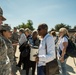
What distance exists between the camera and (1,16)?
282cm

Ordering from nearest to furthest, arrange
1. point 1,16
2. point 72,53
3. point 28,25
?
1. point 1,16
2. point 72,53
3. point 28,25

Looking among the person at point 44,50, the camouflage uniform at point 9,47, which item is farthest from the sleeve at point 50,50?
the camouflage uniform at point 9,47

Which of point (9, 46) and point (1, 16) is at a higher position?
point (1, 16)

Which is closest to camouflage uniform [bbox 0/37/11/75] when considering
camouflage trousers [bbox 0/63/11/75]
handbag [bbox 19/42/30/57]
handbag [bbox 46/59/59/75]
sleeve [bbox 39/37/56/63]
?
camouflage trousers [bbox 0/63/11/75]

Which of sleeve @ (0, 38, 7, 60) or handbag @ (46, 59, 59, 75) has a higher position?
sleeve @ (0, 38, 7, 60)

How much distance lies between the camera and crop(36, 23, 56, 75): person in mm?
3760

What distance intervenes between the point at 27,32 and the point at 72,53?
316 cm

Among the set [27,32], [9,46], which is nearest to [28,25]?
[27,32]

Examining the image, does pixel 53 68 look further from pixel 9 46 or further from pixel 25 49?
pixel 25 49

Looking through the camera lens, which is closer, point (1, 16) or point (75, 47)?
Result: point (1, 16)

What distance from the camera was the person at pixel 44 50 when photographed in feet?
12.3

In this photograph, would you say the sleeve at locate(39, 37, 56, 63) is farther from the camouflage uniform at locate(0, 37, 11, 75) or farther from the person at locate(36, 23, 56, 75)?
the camouflage uniform at locate(0, 37, 11, 75)

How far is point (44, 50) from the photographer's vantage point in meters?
3.86

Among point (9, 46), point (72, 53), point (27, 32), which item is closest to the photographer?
point (9, 46)
